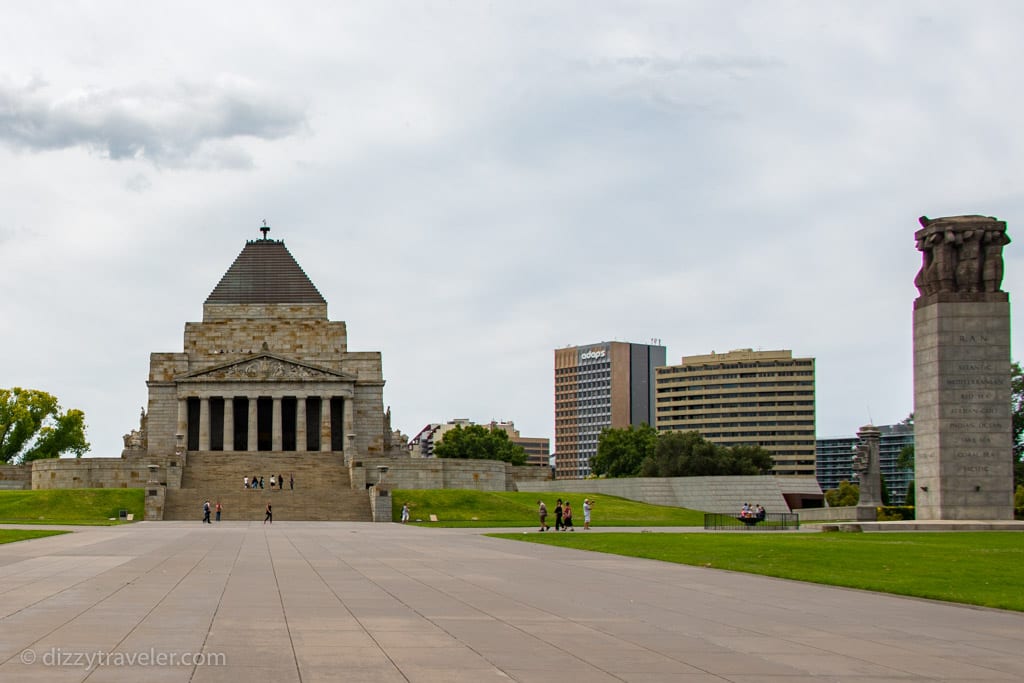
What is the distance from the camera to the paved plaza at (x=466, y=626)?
14.2 m

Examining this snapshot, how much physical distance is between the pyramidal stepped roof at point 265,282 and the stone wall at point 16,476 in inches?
1081

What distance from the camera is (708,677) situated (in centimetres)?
1397

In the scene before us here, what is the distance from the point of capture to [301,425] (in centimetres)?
10225

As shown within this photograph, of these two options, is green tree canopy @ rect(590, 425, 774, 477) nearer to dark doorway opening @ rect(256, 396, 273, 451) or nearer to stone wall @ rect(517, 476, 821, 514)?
stone wall @ rect(517, 476, 821, 514)

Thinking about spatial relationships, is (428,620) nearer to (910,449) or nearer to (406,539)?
(406,539)

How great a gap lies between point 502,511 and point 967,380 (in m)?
29.5

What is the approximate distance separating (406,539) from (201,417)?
58.9 metres

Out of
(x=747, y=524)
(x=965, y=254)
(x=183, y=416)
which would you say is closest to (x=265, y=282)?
(x=183, y=416)

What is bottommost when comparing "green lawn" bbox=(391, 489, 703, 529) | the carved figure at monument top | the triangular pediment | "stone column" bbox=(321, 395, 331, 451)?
"green lawn" bbox=(391, 489, 703, 529)

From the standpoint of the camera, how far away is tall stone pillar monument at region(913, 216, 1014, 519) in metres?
54.7

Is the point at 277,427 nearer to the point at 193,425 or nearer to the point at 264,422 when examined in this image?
the point at 193,425

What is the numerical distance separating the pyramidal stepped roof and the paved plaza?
8611 cm

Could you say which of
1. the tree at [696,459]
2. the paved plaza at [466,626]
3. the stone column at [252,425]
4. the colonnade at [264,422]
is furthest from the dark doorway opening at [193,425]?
the paved plaza at [466,626]

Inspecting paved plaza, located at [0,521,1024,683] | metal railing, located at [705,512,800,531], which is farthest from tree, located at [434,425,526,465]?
paved plaza, located at [0,521,1024,683]
